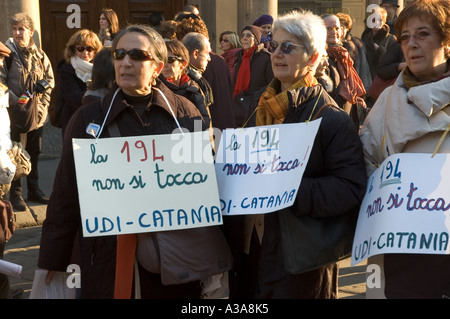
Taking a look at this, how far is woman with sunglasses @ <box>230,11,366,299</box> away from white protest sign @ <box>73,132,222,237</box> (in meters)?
0.29

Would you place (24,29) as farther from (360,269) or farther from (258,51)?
(360,269)

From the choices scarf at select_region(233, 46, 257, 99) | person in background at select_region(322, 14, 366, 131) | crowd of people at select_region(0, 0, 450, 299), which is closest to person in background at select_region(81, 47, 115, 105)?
crowd of people at select_region(0, 0, 450, 299)

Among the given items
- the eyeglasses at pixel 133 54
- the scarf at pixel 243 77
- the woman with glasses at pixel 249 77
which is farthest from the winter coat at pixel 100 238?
the scarf at pixel 243 77

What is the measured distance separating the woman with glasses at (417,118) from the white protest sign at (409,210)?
0.24ft

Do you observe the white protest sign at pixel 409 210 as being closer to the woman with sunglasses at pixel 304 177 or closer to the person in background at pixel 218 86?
the woman with sunglasses at pixel 304 177

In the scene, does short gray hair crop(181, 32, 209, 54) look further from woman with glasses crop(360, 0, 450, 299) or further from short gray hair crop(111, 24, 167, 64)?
woman with glasses crop(360, 0, 450, 299)

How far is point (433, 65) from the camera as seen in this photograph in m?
2.98

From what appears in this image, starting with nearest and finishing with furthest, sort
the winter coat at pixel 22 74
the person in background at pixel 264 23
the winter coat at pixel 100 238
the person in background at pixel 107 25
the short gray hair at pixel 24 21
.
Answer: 1. the winter coat at pixel 100 238
2. the winter coat at pixel 22 74
3. the short gray hair at pixel 24 21
4. the person in background at pixel 107 25
5. the person in background at pixel 264 23

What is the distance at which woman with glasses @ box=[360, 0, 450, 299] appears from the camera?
9.31ft

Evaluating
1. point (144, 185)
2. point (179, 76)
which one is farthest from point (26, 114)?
point (144, 185)

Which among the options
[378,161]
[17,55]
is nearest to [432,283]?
[378,161]

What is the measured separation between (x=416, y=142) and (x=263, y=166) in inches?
25.1

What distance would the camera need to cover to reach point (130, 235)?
3088mm

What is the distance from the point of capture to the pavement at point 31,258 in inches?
209
